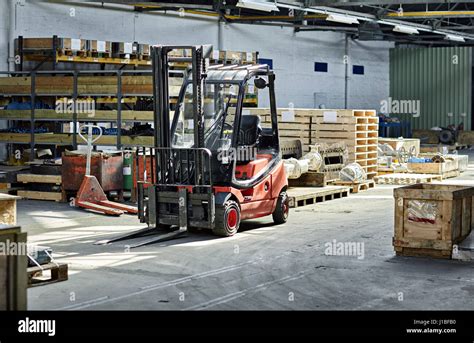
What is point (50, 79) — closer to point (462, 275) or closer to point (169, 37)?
point (169, 37)

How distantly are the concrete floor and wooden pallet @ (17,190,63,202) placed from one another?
209 cm

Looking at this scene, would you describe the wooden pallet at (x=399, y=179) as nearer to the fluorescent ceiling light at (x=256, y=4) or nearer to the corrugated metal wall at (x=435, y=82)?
the fluorescent ceiling light at (x=256, y=4)

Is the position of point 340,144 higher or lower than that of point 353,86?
lower

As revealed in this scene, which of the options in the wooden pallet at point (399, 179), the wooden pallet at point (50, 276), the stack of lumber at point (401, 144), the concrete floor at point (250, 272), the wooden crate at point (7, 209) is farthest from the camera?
the stack of lumber at point (401, 144)

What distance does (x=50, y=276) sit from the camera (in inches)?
344

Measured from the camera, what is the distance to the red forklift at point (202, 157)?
37.3 ft

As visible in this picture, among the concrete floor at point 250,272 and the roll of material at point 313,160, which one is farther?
the roll of material at point 313,160

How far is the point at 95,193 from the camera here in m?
14.6

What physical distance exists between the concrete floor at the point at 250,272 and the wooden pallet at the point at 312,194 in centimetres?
176

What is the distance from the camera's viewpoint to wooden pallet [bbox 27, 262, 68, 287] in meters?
8.37

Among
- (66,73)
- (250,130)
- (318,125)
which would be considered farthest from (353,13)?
(250,130)

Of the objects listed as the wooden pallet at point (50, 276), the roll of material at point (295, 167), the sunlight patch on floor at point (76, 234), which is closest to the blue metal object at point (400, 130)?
the roll of material at point (295, 167)

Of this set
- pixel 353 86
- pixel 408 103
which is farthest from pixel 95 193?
pixel 408 103
